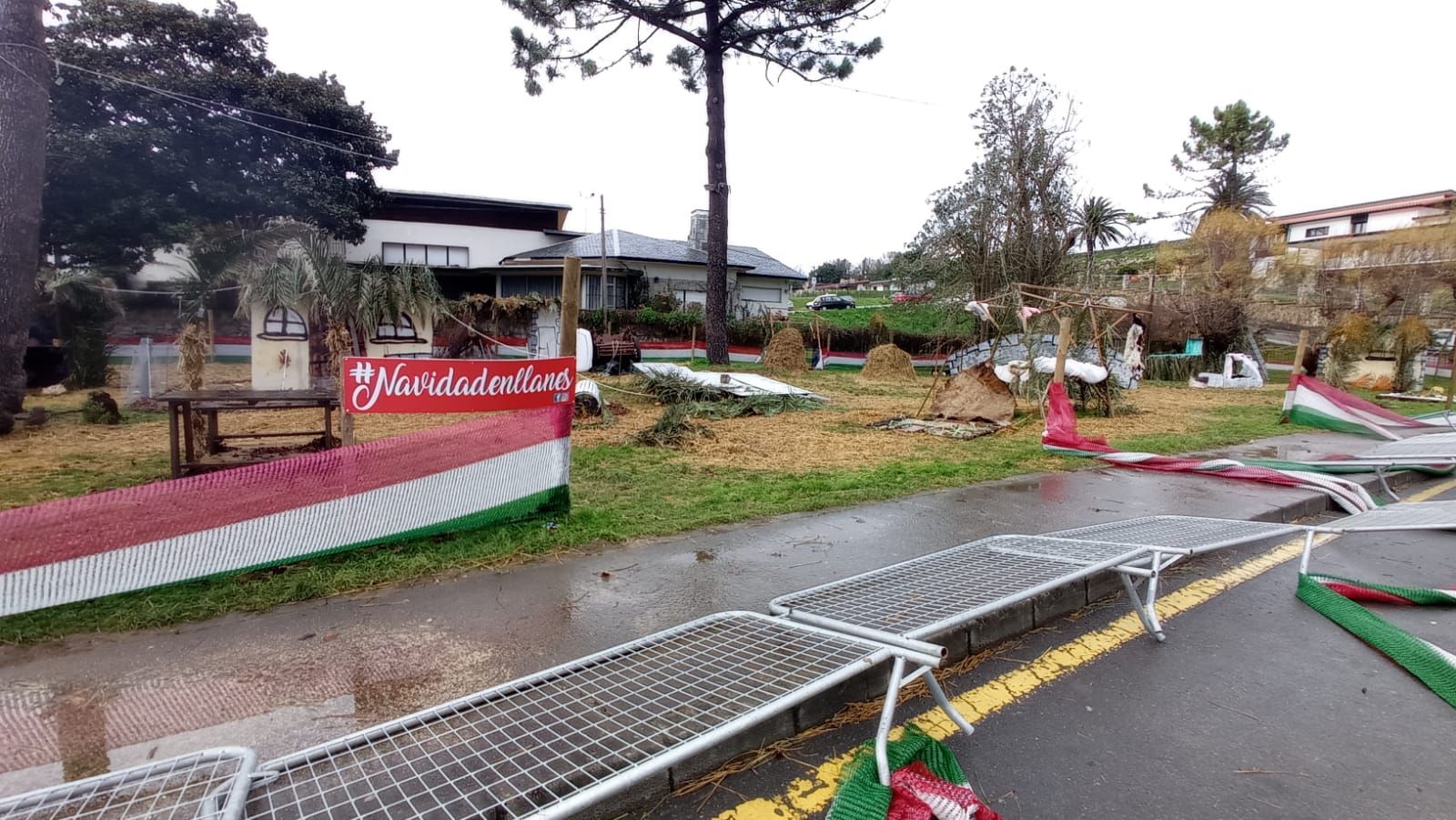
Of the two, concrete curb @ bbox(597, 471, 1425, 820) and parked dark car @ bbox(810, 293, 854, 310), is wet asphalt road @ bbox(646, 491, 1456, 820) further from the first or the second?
parked dark car @ bbox(810, 293, 854, 310)

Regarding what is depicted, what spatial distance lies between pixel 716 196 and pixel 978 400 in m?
11.7

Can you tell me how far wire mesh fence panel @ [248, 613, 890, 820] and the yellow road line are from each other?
0.29m

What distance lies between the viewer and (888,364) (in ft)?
76.0

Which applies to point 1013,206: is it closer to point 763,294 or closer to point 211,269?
point 763,294

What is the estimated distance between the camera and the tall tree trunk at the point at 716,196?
19953 millimetres

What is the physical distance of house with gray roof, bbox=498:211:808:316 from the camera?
29781 mm

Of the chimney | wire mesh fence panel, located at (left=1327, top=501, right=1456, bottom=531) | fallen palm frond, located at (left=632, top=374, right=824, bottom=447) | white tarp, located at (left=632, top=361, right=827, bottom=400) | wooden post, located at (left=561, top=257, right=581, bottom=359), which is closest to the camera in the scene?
wire mesh fence panel, located at (left=1327, top=501, right=1456, bottom=531)

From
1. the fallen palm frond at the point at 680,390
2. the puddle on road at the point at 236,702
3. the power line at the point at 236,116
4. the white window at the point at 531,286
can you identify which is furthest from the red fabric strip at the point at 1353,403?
the power line at the point at 236,116

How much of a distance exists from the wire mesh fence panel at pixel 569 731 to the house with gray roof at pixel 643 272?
2607 centimetres

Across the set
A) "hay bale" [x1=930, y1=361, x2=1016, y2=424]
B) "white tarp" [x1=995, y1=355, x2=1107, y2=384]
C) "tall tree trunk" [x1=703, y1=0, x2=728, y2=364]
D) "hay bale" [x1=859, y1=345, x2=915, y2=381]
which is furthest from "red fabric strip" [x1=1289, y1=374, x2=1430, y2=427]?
"tall tree trunk" [x1=703, y1=0, x2=728, y2=364]

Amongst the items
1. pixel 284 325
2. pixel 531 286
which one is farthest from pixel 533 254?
pixel 284 325

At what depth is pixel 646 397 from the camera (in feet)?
44.6

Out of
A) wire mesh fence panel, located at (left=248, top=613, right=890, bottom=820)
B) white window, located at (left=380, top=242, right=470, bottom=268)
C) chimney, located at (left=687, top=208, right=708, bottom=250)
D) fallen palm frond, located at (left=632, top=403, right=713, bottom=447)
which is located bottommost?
wire mesh fence panel, located at (left=248, top=613, right=890, bottom=820)

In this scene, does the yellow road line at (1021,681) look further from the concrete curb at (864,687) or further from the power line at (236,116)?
the power line at (236,116)
